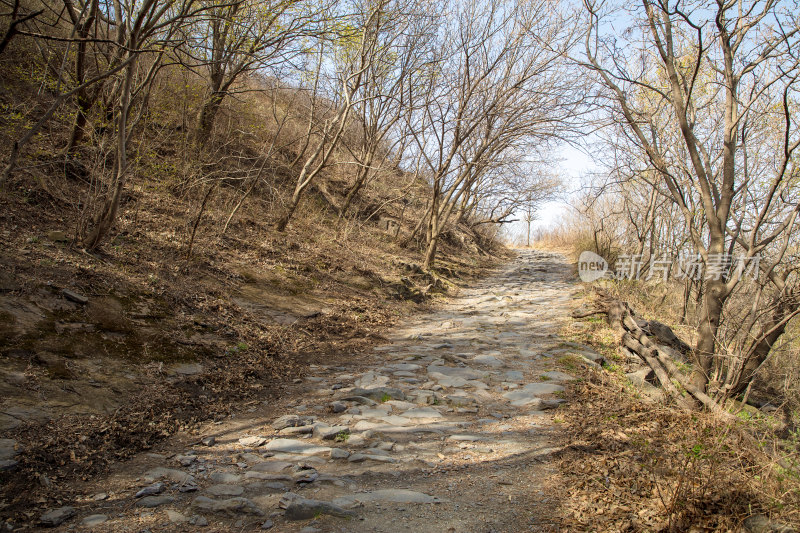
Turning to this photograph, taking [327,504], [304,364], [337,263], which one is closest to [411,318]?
[337,263]

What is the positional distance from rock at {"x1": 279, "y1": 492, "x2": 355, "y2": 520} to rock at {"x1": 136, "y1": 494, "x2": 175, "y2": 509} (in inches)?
27.8

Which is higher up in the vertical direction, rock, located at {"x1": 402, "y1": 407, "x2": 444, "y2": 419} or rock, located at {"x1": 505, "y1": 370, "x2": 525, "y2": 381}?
rock, located at {"x1": 505, "y1": 370, "x2": 525, "y2": 381}

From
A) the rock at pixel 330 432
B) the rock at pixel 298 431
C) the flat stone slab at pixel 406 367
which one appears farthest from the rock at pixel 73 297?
the flat stone slab at pixel 406 367

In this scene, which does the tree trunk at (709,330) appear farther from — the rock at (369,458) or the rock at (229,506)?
the rock at (229,506)

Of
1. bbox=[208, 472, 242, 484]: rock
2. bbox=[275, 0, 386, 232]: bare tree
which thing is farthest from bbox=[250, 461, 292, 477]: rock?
bbox=[275, 0, 386, 232]: bare tree

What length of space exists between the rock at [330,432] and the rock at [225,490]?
1.02m

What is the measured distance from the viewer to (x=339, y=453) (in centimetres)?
368

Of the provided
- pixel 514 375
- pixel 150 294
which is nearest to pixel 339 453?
pixel 514 375

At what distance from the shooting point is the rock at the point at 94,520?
2539 millimetres

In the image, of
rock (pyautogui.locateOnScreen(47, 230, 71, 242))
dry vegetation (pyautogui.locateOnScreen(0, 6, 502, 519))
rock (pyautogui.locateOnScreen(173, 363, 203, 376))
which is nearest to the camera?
dry vegetation (pyautogui.locateOnScreen(0, 6, 502, 519))

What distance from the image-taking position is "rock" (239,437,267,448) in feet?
12.3

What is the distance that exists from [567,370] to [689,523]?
3508 millimetres

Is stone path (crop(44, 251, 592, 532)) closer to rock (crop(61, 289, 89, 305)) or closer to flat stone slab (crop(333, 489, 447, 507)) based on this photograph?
flat stone slab (crop(333, 489, 447, 507))

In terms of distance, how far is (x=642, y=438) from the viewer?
3676 millimetres
